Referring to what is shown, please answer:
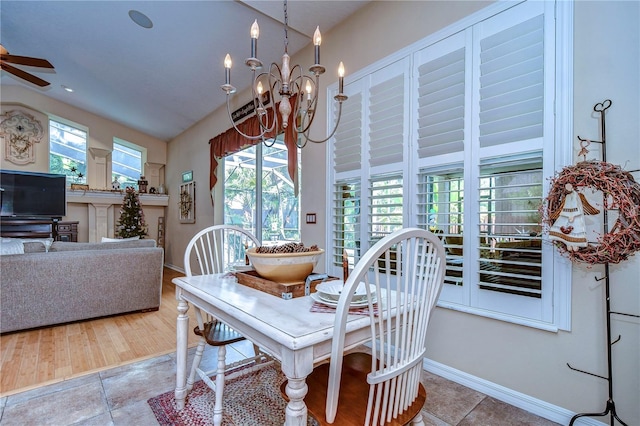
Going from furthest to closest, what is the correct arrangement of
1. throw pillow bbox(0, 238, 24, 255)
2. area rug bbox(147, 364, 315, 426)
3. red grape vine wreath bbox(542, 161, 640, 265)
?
throw pillow bbox(0, 238, 24, 255), area rug bbox(147, 364, 315, 426), red grape vine wreath bbox(542, 161, 640, 265)

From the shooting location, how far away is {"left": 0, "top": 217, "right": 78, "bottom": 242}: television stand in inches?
209

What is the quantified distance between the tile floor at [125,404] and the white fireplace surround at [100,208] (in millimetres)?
5437

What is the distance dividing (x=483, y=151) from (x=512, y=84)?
40cm

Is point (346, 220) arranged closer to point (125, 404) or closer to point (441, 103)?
point (441, 103)

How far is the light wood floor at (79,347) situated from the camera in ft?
6.95

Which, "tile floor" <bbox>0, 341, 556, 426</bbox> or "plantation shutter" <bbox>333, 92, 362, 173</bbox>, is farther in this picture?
"plantation shutter" <bbox>333, 92, 362, 173</bbox>

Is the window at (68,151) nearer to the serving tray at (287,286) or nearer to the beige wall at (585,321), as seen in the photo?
the serving tray at (287,286)

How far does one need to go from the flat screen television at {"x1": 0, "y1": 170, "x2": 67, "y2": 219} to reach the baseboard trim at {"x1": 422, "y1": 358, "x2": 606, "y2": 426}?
6.83 metres

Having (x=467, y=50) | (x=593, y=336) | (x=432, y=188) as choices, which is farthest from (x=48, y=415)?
(x=467, y=50)

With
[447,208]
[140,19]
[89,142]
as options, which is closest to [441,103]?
[447,208]

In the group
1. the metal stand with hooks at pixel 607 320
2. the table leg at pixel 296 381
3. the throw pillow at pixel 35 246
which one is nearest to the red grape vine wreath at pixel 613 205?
the metal stand with hooks at pixel 607 320

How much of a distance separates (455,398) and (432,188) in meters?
1.34

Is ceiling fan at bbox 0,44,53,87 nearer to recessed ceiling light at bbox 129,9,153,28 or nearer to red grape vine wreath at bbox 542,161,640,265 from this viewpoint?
recessed ceiling light at bbox 129,9,153,28

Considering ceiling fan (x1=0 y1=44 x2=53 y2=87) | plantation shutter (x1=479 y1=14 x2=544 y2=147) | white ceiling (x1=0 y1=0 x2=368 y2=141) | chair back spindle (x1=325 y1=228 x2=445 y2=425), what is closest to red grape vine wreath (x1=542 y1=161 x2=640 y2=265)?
plantation shutter (x1=479 y1=14 x2=544 y2=147)
